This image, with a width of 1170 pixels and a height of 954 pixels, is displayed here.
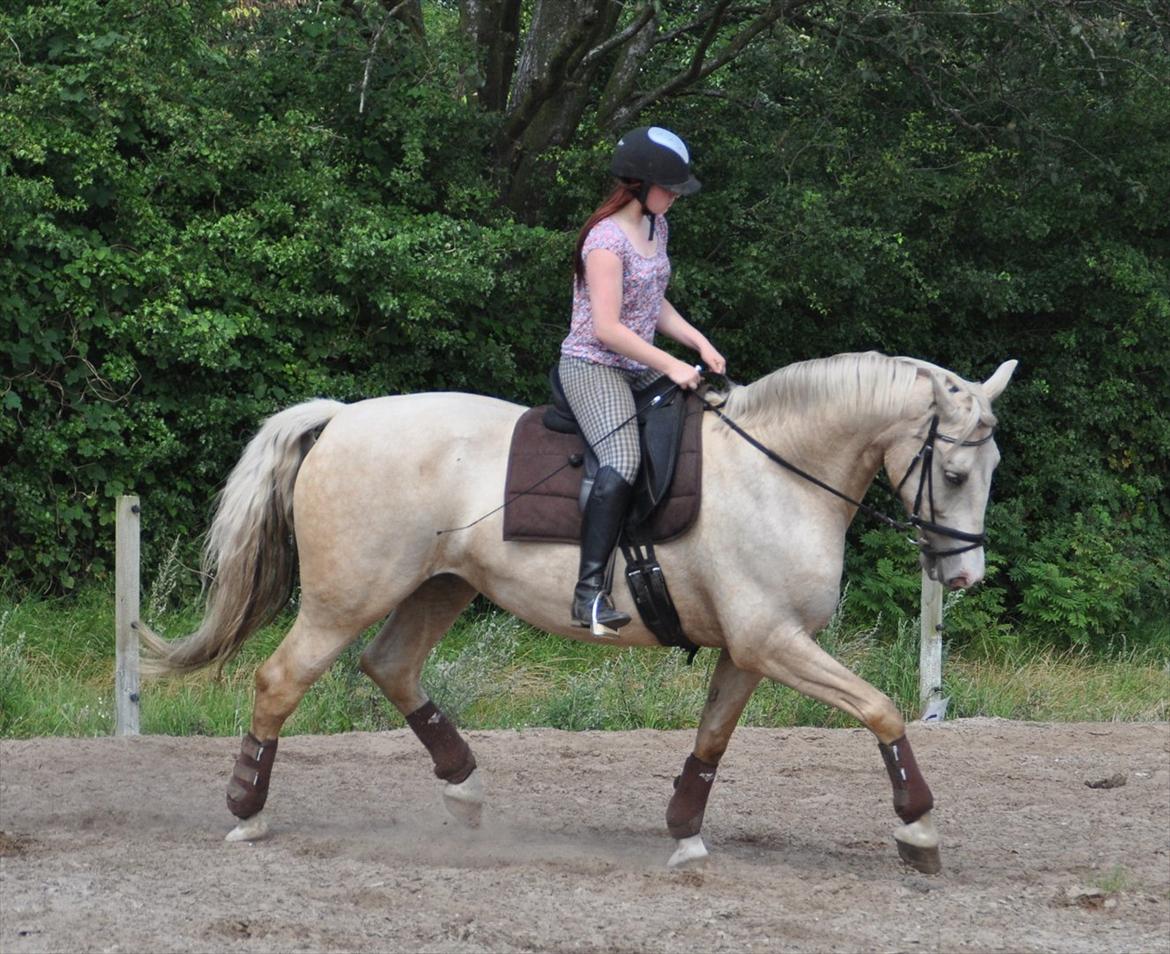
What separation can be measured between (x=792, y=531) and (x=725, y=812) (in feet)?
6.47

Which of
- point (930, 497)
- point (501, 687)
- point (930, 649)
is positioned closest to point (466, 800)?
point (930, 497)

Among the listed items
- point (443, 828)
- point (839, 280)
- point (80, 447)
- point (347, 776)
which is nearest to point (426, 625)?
point (443, 828)

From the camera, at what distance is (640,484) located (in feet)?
17.5

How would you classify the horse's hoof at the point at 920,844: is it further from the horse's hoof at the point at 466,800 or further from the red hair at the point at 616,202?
the red hair at the point at 616,202

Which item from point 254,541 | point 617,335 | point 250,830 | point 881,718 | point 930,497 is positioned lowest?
point 250,830

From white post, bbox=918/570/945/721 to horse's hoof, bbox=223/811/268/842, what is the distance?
457 cm

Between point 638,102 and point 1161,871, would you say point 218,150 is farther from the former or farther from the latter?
point 1161,871

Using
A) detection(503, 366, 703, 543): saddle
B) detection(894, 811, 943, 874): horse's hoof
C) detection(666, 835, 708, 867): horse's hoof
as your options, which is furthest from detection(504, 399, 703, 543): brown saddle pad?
detection(894, 811, 943, 874): horse's hoof

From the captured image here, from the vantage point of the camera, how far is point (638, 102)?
11.9 meters

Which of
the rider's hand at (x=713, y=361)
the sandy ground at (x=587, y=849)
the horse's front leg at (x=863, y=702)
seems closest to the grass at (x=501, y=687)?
the sandy ground at (x=587, y=849)

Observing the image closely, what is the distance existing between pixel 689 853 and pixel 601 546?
50.9 inches

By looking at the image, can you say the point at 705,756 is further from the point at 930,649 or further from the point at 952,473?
the point at 930,649

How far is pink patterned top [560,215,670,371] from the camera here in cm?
530

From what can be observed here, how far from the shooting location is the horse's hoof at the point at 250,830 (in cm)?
573
